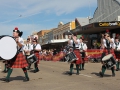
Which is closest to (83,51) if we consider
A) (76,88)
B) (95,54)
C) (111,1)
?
(76,88)

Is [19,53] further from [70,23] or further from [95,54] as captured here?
[70,23]

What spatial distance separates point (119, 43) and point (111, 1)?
2147 cm

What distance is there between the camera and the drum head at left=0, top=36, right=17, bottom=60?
8547 millimetres

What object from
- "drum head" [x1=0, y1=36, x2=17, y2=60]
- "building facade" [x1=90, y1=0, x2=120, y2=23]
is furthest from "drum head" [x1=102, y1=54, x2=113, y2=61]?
"building facade" [x1=90, y1=0, x2=120, y2=23]

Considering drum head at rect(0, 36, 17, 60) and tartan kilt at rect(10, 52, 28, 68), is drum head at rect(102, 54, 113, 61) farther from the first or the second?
drum head at rect(0, 36, 17, 60)

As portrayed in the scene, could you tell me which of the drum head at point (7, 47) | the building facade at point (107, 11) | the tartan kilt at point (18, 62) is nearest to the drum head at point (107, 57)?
the tartan kilt at point (18, 62)

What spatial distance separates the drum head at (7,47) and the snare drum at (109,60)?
10.8ft

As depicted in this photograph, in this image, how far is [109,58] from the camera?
31.5 ft

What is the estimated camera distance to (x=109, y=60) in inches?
380

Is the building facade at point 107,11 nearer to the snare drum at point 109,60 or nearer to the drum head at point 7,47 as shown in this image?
the snare drum at point 109,60

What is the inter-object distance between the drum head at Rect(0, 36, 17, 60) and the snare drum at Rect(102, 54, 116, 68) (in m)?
3.28

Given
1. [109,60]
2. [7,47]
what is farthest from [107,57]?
[7,47]

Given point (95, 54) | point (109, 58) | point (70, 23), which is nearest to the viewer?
point (109, 58)

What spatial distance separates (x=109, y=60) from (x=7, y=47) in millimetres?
3687
